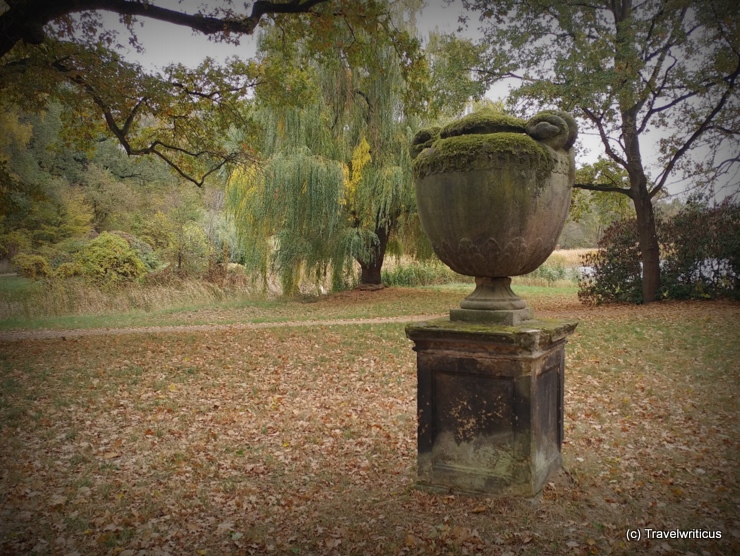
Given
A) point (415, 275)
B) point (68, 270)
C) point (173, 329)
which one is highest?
point (68, 270)

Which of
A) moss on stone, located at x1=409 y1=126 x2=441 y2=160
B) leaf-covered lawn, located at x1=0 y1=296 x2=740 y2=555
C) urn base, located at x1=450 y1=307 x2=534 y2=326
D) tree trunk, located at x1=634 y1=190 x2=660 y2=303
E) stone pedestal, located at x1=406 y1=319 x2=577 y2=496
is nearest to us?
leaf-covered lawn, located at x1=0 y1=296 x2=740 y2=555

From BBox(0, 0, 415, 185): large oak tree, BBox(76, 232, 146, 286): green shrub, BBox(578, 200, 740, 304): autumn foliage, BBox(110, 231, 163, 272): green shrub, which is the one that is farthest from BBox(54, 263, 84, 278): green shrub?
BBox(578, 200, 740, 304): autumn foliage

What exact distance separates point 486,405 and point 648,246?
12.0 meters

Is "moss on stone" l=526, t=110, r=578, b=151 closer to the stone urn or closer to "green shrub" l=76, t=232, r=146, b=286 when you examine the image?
the stone urn

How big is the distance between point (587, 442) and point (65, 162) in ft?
89.3

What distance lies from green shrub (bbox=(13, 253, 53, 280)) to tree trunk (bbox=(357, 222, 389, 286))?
10356 mm

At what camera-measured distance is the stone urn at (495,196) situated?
11.7 feet

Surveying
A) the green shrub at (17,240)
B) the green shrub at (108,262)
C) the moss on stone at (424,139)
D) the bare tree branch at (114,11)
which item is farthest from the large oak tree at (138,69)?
the green shrub at (17,240)

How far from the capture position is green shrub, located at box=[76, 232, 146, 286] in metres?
18.0

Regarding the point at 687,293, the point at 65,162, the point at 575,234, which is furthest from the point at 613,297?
the point at 575,234

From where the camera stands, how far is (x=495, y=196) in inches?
140

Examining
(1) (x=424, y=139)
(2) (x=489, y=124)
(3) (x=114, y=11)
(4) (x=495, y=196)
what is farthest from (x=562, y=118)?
(3) (x=114, y=11)

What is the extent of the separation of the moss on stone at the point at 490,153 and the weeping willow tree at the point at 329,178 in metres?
11.1

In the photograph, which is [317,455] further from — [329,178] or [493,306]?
[329,178]
